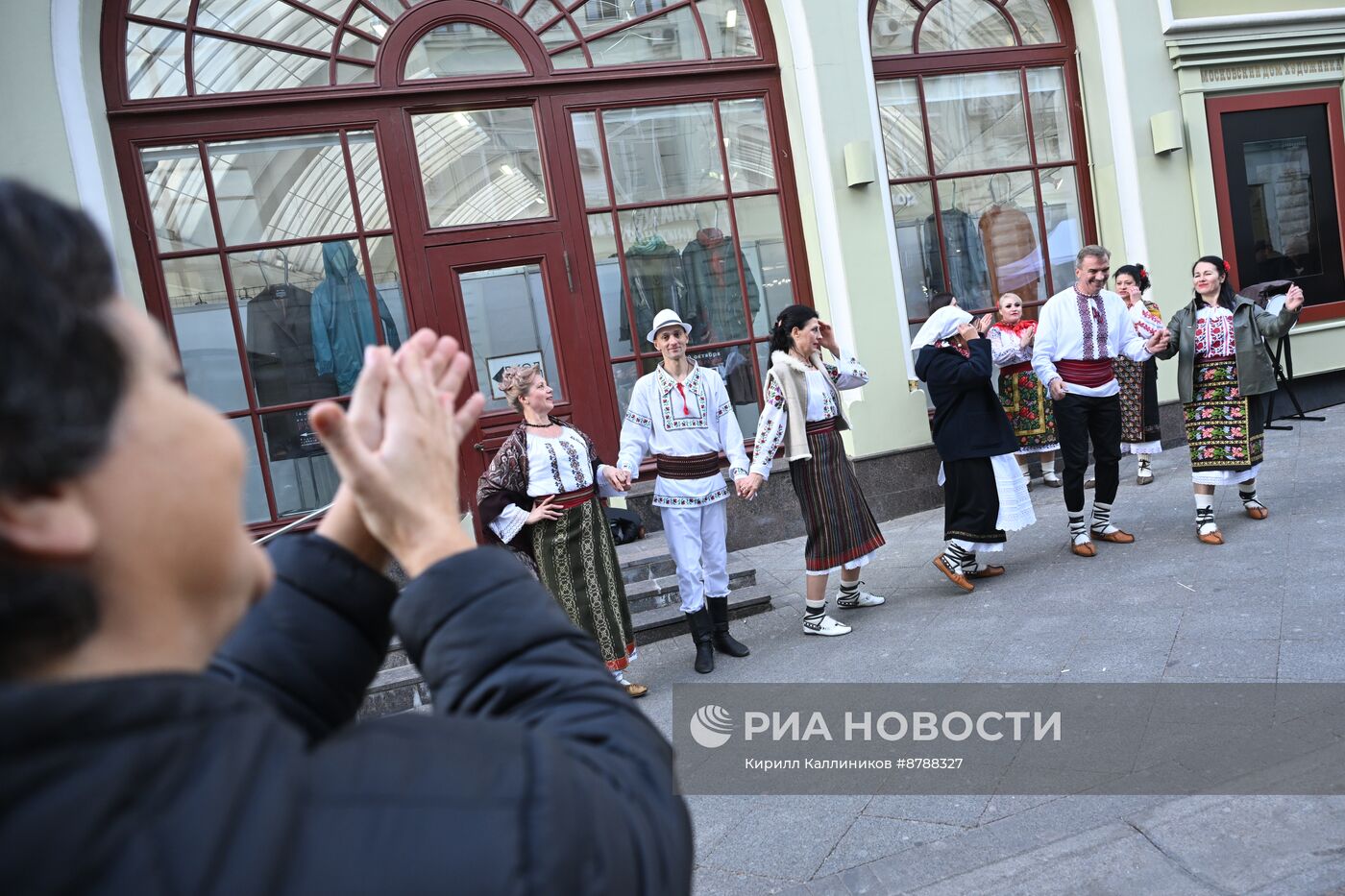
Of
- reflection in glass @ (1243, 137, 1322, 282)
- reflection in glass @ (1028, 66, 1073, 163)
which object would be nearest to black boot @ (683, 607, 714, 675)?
reflection in glass @ (1028, 66, 1073, 163)

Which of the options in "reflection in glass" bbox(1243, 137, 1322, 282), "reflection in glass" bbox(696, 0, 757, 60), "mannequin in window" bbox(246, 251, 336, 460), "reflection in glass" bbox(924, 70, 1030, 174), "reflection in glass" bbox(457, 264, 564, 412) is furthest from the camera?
"reflection in glass" bbox(1243, 137, 1322, 282)

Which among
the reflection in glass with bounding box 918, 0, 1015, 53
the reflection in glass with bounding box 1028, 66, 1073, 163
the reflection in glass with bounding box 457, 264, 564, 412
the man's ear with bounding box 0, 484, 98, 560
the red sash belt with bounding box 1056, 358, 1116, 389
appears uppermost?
the reflection in glass with bounding box 918, 0, 1015, 53

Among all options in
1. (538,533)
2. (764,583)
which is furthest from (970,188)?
(538,533)

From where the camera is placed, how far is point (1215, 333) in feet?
21.5

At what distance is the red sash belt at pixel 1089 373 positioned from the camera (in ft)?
21.9

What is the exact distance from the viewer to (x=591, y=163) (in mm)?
8180

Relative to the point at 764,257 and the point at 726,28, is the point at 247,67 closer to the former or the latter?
the point at 726,28

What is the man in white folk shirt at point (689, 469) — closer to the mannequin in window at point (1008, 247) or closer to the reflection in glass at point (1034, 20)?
the mannequin in window at point (1008, 247)

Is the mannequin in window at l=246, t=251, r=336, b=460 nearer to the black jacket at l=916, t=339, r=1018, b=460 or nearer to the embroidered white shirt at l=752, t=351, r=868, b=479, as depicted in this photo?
the embroidered white shirt at l=752, t=351, r=868, b=479

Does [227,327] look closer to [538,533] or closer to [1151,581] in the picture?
[538,533]

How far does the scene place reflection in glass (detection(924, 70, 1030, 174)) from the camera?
9.03m

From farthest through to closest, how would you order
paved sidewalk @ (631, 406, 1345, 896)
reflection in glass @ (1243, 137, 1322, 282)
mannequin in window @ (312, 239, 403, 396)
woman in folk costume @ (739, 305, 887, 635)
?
1. reflection in glass @ (1243, 137, 1322, 282)
2. mannequin in window @ (312, 239, 403, 396)
3. woman in folk costume @ (739, 305, 887, 635)
4. paved sidewalk @ (631, 406, 1345, 896)

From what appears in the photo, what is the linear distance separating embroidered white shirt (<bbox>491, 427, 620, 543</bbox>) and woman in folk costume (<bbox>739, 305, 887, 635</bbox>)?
110 centimetres

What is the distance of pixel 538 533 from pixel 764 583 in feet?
7.54
